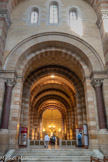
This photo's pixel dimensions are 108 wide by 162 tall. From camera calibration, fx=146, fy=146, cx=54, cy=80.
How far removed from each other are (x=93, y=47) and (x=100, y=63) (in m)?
1.65

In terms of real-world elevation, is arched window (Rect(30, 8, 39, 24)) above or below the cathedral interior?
above

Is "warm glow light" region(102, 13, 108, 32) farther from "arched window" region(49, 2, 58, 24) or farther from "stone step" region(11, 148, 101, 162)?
"stone step" region(11, 148, 101, 162)

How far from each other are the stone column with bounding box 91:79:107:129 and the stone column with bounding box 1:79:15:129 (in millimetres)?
6406

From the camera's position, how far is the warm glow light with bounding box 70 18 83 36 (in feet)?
43.7

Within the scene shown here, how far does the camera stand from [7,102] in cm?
1055

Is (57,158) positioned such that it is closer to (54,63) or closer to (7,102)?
(7,102)

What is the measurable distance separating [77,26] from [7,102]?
30.4ft

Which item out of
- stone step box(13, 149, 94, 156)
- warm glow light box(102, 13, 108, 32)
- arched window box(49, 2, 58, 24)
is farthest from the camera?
arched window box(49, 2, 58, 24)

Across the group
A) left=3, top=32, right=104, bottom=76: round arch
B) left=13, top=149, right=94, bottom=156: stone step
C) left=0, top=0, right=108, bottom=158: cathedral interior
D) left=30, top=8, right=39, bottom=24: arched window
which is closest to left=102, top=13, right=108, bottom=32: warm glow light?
left=0, top=0, right=108, bottom=158: cathedral interior

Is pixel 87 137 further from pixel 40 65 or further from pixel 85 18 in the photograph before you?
pixel 85 18

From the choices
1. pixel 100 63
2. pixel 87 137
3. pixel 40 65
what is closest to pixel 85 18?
pixel 100 63

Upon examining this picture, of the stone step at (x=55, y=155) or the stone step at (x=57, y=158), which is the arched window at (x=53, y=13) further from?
the stone step at (x=57, y=158)

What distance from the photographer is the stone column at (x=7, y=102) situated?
10.0 meters

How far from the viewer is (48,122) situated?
1441 inches
